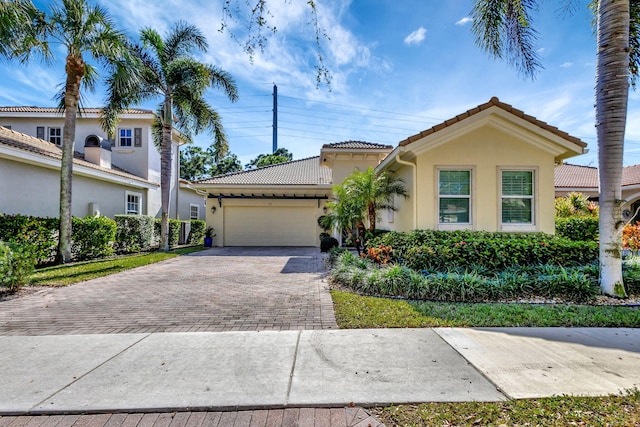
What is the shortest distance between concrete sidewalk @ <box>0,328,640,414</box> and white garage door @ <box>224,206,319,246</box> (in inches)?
548

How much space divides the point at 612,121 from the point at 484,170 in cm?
335

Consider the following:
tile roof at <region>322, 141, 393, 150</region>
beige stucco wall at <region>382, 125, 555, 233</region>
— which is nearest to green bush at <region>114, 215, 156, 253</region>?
tile roof at <region>322, 141, 393, 150</region>

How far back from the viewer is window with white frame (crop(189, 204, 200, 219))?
956 inches

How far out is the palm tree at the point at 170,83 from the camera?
556 inches

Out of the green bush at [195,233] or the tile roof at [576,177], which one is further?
the green bush at [195,233]

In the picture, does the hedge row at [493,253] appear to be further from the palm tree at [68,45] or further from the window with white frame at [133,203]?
the window with white frame at [133,203]

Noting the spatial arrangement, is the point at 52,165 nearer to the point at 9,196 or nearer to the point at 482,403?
the point at 9,196

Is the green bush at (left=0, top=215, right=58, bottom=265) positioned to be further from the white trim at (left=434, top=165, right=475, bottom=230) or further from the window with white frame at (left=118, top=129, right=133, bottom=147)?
the white trim at (left=434, top=165, right=475, bottom=230)

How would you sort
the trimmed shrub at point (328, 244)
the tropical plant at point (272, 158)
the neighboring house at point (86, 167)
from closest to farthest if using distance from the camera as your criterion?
1. the neighboring house at point (86, 167)
2. the trimmed shrub at point (328, 244)
3. the tropical plant at point (272, 158)

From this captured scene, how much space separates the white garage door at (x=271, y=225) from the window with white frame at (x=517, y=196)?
1058 cm

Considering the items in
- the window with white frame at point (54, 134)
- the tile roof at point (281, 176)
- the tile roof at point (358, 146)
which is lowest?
the tile roof at point (281, 176)

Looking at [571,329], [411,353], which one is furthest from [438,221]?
[411,353]

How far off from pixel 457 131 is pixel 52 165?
13971mm

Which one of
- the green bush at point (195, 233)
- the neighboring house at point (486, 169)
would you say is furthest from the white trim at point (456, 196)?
the green bush at point (195, 233)
